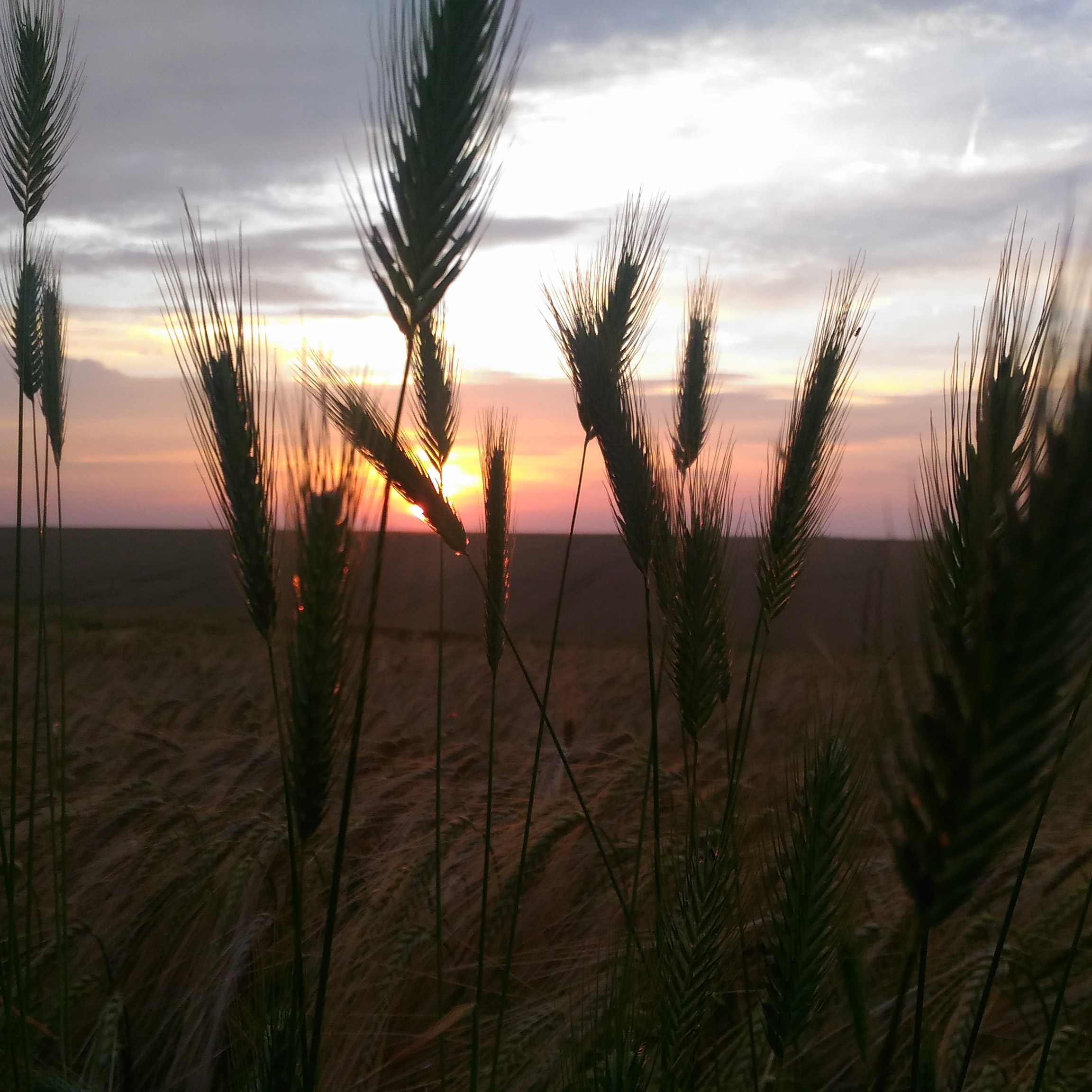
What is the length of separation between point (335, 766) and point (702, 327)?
1.95m

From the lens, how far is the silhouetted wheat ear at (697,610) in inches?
67.4

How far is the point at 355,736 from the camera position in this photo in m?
0.92

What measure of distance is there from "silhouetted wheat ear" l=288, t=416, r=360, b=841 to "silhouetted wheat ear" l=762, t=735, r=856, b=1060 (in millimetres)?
699

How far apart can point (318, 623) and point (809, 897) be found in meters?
0.82

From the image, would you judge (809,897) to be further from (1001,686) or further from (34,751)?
(34,751)

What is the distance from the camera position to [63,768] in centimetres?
199

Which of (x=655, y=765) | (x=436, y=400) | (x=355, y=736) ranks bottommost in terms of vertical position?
(x=655, y=765)

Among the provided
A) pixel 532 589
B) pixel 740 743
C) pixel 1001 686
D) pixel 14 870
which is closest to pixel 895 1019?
pixel 1001 686

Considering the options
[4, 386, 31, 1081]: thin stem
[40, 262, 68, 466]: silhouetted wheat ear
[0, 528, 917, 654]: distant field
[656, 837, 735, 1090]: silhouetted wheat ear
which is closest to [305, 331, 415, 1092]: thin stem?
[0, 528, 917, 654]: distant field

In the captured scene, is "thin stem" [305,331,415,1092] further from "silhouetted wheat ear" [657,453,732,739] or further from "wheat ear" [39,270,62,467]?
"wheat ear" [39,270,62,467]

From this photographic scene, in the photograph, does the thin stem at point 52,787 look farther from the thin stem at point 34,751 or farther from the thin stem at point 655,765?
the thin stem at point 655,765

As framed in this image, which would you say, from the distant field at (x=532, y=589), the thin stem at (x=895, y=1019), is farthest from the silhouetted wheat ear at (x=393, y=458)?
the thin stem at (x=895, y=1019)

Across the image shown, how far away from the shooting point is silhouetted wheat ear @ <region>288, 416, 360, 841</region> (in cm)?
100

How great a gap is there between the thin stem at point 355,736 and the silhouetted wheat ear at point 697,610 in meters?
0.84
